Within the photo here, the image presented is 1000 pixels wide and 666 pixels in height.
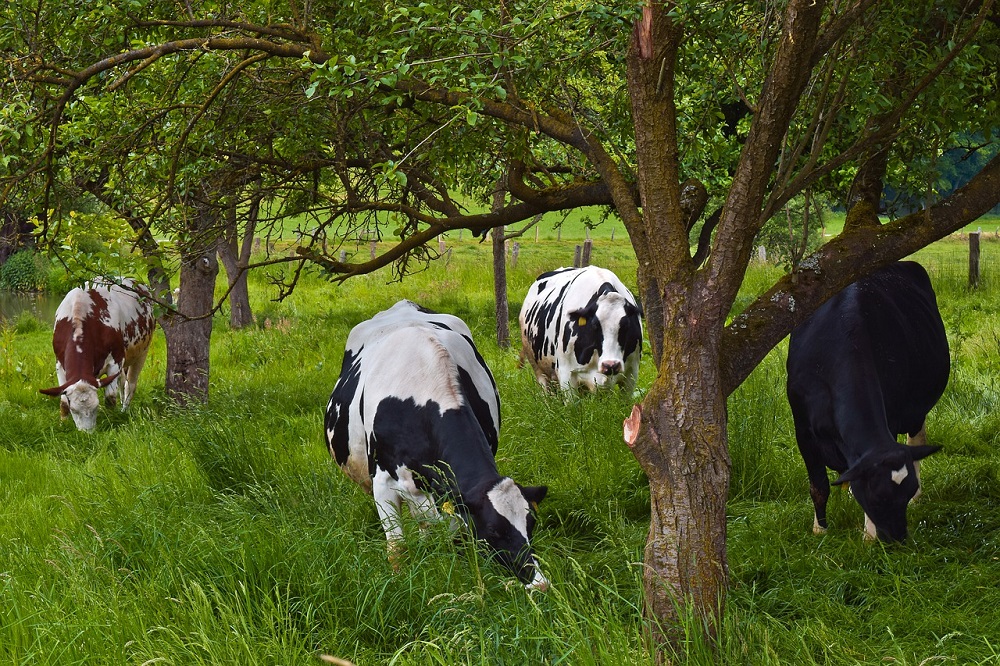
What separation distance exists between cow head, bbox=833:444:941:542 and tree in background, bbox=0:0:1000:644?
4.42 ft

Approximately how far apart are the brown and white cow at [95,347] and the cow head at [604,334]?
203 inches

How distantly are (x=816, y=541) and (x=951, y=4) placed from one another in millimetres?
3096

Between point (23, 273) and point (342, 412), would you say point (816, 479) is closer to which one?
point (342, 412)

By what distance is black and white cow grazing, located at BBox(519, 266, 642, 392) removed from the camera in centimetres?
956

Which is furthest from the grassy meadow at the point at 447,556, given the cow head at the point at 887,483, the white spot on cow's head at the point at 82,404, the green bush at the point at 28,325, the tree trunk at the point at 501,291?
the green bush at the point at 28,325

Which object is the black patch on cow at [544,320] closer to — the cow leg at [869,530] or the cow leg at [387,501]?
the cow leg at [387,501]

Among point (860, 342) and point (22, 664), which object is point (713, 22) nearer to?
point (860, 342)

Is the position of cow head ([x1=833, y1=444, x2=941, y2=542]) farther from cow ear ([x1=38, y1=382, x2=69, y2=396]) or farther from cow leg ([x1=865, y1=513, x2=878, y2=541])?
cow ear ([x1=38, y1=382, x2=69, y2=396])

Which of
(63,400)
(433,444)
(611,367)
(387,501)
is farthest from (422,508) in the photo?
(63,400)

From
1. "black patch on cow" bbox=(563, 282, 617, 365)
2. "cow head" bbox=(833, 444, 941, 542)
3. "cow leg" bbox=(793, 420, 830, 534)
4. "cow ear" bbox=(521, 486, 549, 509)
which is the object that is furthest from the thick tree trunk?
"black patch on cow" bbox=(563, 282, 617, 365)

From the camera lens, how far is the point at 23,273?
28.0 metres

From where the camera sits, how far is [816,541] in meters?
5.49

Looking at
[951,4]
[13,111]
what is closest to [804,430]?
[951,4]

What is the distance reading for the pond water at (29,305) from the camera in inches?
847
